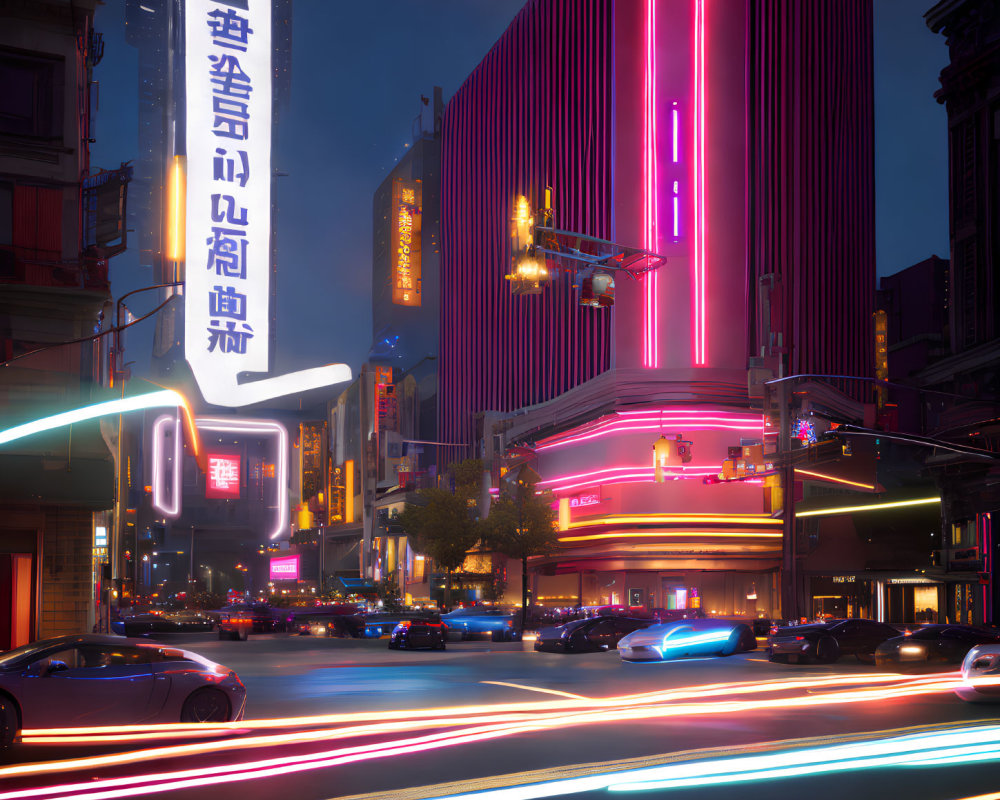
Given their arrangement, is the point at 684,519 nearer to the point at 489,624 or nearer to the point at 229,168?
the point at 489,624

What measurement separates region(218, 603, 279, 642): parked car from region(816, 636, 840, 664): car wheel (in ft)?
81.6

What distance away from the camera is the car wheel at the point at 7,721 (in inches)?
517

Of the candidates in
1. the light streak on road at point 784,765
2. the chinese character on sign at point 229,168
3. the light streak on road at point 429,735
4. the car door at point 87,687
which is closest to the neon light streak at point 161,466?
the chinese character on sign at point 229,168

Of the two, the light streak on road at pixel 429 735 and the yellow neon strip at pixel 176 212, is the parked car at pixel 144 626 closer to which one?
the yellow neon strip at pixel 176 212

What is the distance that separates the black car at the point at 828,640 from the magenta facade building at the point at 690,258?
74.6 ft

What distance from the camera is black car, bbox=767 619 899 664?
29.1m

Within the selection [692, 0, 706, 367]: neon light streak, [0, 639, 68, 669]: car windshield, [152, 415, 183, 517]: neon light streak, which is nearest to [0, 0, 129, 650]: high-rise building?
[0, 639, 68, 669]: car windshield

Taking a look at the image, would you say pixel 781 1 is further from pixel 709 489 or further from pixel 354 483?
pixel 354 483

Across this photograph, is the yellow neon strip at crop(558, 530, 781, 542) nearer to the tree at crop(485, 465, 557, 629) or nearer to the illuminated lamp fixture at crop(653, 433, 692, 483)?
the tree at crop(485, 465, 557, 629)

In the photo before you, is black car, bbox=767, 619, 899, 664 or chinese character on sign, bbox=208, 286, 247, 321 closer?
black car, bbox=767, 619, 899, 664

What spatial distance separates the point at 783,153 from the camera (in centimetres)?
6931

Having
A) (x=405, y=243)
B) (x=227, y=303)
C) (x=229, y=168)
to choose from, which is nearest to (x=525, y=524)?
(x=227, y=303)

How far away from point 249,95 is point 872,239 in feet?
177

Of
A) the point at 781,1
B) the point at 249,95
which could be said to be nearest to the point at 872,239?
the point at 781,1
